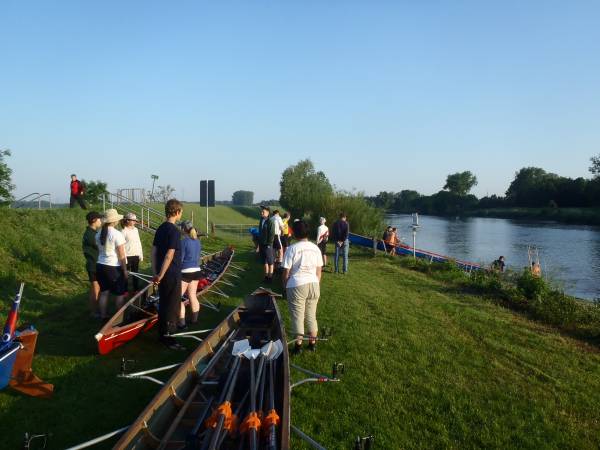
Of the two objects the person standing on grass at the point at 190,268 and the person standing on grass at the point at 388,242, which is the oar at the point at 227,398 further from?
the person standing on grass at the point at 388,242

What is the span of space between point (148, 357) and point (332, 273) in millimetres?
7452

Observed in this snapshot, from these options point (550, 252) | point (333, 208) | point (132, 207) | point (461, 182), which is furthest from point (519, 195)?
point (132, 207)

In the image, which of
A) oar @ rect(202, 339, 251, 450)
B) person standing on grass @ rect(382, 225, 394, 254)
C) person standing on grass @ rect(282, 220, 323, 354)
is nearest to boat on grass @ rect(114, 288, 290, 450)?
oar @ rect(202, 339, 251, 450)

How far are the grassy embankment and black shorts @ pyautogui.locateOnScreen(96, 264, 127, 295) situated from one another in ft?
2.14

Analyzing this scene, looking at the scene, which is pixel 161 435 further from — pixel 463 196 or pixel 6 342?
pixel 463 196

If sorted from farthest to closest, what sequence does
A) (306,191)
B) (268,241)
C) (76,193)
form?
(306,191) → (76,193) → (268,241)

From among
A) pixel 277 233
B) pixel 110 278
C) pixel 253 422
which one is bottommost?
pixel 253 422

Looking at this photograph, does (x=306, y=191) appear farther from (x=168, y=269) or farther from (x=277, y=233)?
(x=168, y=269)

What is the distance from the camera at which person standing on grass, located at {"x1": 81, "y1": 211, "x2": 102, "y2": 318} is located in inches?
264

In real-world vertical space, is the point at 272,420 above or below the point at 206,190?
below

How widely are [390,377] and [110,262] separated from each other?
4.38 metres

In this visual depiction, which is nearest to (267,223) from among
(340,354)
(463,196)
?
(340,354)

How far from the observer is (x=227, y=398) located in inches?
145

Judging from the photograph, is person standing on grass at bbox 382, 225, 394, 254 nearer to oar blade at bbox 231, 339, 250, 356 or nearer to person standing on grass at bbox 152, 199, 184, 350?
person standing on grass at bbox 152, 199, 184, 350
